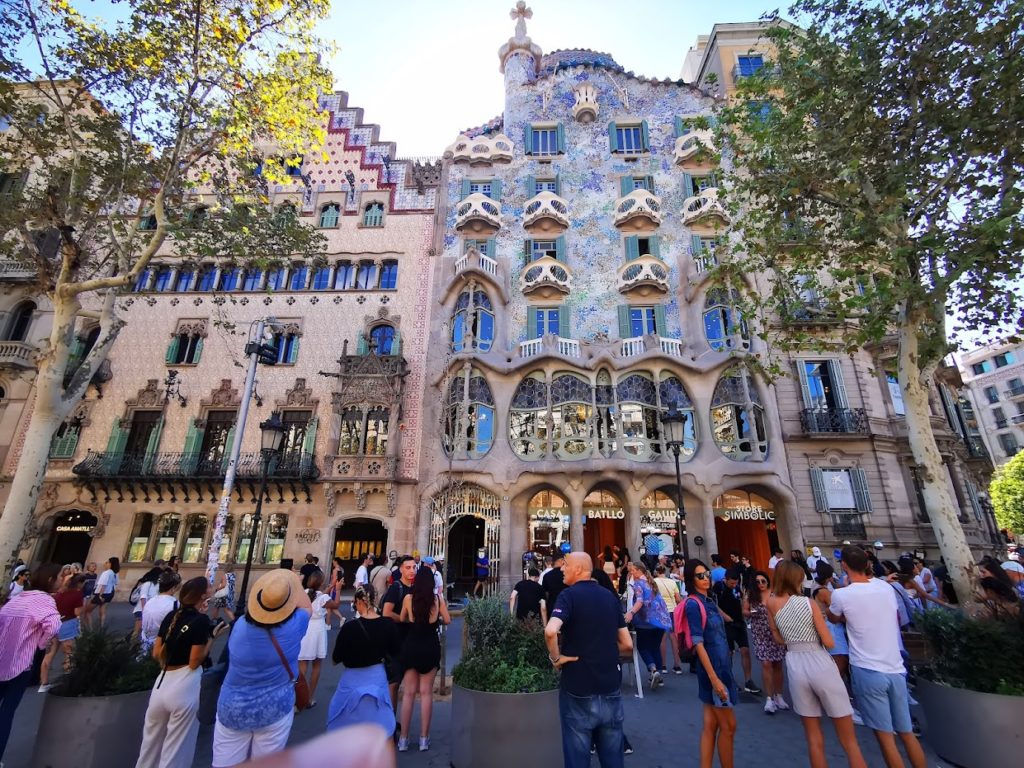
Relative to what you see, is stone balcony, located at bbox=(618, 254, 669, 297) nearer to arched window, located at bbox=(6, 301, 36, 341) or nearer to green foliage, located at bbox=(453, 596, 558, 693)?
green foliage, located at bbox=(453, 596, 558, 693)

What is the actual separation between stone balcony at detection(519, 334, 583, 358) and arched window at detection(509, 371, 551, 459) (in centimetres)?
102

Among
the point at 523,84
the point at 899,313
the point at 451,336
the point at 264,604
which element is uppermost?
the point at 523,84

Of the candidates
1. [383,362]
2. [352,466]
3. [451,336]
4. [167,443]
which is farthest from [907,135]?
[167,443]

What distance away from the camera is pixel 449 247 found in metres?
24.1

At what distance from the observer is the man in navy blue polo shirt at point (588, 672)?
12.6ft

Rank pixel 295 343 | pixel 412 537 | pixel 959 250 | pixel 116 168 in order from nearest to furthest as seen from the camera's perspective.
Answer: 1. pixel 959 250
2. pixel 116 168
3. pixel 412 537
4. pixel 295 343

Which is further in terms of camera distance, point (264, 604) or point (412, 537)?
point (412, 537)

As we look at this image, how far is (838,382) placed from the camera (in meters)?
20.2

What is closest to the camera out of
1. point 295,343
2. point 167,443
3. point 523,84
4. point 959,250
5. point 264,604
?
point 264,604

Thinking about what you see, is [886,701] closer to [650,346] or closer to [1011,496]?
[650,346]

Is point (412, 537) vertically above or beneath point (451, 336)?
beneath

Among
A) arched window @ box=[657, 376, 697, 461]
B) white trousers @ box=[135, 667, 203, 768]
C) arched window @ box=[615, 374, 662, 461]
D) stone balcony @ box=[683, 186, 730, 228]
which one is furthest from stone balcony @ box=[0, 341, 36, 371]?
stone balcony @ box=[683, 186, 730, 228]

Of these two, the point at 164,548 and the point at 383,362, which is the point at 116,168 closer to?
the point at 383,362

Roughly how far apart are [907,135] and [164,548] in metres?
27.6
